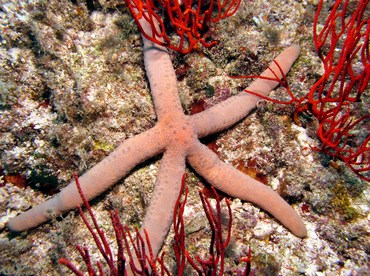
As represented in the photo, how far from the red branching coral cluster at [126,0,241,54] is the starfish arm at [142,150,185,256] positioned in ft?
5.78

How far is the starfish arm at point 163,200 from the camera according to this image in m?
3.57

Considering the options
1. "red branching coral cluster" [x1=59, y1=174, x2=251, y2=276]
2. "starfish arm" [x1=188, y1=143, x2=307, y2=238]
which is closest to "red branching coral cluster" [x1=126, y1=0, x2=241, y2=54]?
"starfish arm" [x1=188, y1=143, x2=307, y2=238]

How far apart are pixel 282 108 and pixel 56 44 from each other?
378cm

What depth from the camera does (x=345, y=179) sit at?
4.03 m

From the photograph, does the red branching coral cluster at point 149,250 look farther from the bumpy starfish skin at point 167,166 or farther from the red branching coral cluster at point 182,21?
the red branching coral cluster at point 182,21

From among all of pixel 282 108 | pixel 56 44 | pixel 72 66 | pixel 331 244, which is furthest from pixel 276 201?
pixel 56 44

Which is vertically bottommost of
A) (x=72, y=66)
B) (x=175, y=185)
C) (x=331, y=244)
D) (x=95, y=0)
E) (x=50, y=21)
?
(x=331, y=244)

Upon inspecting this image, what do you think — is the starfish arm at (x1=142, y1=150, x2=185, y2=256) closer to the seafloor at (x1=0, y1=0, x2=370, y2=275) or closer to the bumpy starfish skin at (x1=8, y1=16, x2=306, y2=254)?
the bumpy starfish skin at (x1=8, y1=16, x2=306, y2=254)

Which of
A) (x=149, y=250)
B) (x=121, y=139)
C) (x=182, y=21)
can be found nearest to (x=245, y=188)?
(x=149, y=250)

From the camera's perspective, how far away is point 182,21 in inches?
157

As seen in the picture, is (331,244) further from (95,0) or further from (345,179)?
(95,0)

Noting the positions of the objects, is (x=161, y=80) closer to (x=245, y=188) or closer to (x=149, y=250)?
(x=245, y=188)

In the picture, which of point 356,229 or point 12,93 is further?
point 12,93

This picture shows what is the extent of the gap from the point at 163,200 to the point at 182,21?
2.70 meters
